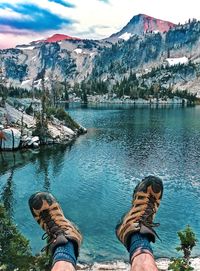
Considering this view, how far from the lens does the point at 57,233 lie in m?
10.7

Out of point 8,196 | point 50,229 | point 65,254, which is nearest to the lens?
point 65,254

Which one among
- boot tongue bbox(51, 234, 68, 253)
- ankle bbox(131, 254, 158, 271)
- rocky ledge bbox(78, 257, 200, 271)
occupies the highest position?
ankle bbox(131, 254, 158, 271)

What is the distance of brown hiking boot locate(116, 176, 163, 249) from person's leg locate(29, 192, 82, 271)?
1.37 m

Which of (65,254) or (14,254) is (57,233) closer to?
(65,254)

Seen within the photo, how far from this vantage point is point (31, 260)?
1634 centimetres

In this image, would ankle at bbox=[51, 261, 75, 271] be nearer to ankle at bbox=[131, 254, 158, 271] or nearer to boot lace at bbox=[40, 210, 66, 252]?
ankle at bbox=[131, 254, 158, 271]

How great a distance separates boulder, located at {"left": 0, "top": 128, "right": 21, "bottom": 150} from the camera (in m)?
71.7

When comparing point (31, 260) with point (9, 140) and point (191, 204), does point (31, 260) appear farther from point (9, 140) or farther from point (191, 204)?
point (9, 140)

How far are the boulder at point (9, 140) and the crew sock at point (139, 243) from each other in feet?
211

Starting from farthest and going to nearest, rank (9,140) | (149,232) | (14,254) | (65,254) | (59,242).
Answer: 1. (9,140)
2. (14,254)
3. (149,232)
4. (59,242)
5. (65,254)

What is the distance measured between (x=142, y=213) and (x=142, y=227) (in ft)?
4.20

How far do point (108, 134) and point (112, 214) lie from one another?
5480 cm

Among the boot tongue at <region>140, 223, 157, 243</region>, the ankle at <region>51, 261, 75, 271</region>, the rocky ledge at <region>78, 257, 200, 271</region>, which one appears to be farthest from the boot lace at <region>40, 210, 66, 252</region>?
the rocky ledge at <region>78, 257, 200, 271</region>

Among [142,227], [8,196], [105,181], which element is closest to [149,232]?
[142,227]
